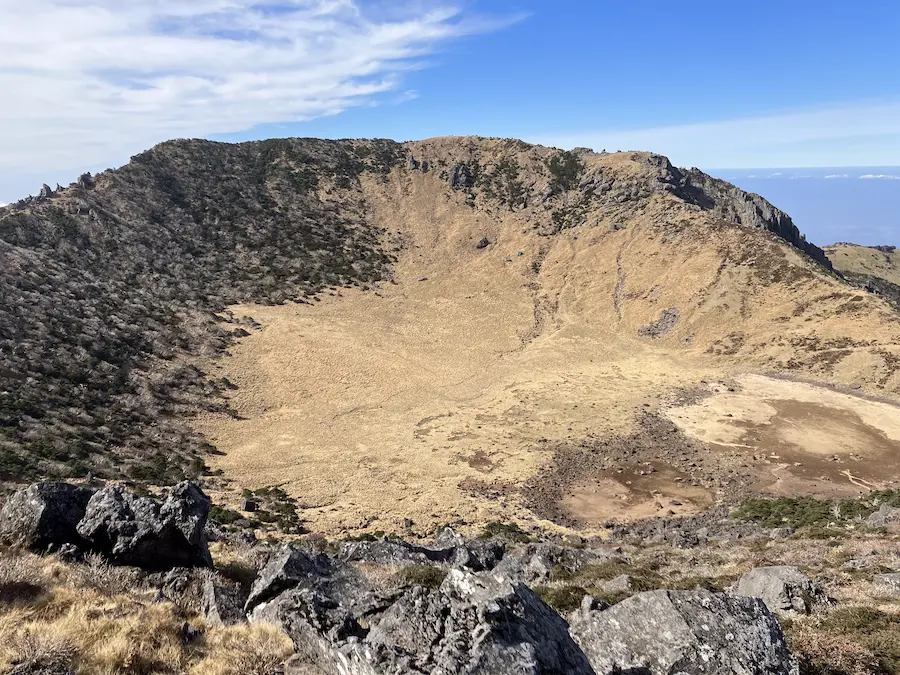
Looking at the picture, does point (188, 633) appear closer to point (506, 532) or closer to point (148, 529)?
point (148, 529)

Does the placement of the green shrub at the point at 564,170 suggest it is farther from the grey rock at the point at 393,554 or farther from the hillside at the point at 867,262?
the grey rock at the point at 393,554

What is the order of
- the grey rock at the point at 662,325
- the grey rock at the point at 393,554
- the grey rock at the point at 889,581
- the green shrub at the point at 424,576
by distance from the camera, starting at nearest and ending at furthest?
the grey rock at the point at 889,581 → the green shrub at the point at 424,576 → the grey rock at the point at 393,554 → the grey rock at the point at 662,325

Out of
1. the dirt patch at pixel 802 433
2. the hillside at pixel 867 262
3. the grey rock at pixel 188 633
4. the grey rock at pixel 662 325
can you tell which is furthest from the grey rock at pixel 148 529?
the hillside at pixel 867 262

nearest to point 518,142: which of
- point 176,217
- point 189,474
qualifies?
point 176,217

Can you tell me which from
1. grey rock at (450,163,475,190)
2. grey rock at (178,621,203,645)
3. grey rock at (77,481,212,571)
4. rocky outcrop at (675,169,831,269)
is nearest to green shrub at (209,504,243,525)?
grey rock at (77,481,212,571)

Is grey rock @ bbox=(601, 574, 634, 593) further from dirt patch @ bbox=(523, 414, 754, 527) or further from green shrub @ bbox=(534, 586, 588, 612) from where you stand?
dirt patch @ bbox=(523, 414, 754, 527)

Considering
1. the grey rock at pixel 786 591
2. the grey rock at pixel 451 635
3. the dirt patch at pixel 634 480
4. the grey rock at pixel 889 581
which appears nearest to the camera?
the grey rock at pixel 451 635
